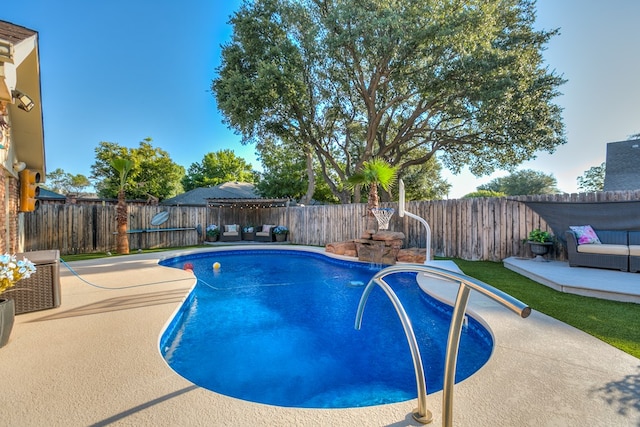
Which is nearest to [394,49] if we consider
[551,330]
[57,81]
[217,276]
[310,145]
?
[310,145]

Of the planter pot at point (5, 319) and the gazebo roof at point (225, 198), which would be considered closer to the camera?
the planter pot at point (5, 319)

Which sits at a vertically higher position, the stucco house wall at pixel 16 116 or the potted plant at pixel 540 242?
the stucco house wall at pixel 16 116

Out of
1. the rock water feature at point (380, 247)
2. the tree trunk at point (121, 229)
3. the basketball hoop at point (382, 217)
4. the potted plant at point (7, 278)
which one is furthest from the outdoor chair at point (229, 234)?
the potted plant at point (7, 278)

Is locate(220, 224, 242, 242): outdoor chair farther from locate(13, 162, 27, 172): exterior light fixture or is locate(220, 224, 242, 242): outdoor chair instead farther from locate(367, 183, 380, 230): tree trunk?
locate(13, 162, 27, 172): exterior light fixture

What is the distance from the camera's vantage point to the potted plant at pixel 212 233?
1343 cm

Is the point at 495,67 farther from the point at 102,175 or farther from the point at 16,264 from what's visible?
the point at 102,175

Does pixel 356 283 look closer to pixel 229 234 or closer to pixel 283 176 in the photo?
pixel 229 234

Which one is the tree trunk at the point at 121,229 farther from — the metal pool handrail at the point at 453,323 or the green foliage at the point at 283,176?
the green foliage at the point at 283,176

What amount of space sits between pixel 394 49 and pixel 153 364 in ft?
39.9

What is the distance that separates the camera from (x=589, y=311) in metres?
3.51

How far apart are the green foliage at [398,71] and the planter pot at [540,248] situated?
6252 millimetres

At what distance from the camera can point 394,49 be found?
10.9 m

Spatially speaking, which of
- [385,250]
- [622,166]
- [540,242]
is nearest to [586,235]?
[540,242]

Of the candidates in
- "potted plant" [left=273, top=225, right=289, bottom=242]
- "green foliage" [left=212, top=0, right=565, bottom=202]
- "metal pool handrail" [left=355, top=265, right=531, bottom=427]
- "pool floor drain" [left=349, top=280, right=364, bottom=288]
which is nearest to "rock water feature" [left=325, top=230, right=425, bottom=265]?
"pool floor drain" [left=349, top=280, right=364, bottom=288]
